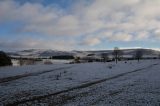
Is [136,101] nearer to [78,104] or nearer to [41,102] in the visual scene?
[78,104]

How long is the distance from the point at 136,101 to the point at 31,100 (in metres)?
7.18

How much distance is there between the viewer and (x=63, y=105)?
16.7 meters

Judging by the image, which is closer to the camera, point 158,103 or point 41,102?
point 158,103

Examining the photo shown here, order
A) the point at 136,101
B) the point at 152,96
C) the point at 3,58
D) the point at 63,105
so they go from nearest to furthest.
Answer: the point at 63,105 < the point at 136,101 < the point at 152,96 < the point at 3,58

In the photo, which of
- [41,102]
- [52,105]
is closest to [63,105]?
[52,105]

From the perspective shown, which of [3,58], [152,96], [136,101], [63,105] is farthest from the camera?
[3,58]

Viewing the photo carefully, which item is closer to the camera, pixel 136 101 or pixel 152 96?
pixel 136 101

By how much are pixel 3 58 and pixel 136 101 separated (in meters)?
85.4

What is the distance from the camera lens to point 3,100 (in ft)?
62.1

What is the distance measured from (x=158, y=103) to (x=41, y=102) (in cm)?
754

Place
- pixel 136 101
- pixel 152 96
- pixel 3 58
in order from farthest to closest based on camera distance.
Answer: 1. pixel 3 58
2. pixel 152 96
3. pixel 136 101

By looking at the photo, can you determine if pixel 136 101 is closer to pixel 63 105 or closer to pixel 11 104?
pixel 63 105

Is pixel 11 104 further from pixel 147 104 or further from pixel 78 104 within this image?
pixel 147 104

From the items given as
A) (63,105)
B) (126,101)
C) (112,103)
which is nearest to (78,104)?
(63,105)
